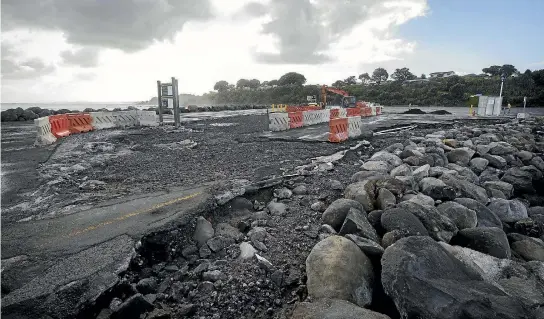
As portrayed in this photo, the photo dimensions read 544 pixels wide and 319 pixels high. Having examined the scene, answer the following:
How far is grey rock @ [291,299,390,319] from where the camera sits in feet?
7.83

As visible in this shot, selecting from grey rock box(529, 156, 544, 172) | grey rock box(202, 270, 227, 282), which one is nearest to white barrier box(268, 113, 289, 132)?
grey rock box(529, 156, 544, 172)

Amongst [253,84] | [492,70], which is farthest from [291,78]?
[492,70]

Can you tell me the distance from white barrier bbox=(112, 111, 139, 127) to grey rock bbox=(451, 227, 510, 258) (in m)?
16.9

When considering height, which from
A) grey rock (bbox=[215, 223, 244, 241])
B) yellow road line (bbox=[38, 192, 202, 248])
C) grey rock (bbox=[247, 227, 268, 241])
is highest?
yellow road line (bbox=[38, 192, 202, 248])

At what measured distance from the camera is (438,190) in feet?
17.8

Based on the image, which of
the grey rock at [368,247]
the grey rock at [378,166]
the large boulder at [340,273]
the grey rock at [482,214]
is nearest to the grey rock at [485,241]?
the grey rock at [482,214]

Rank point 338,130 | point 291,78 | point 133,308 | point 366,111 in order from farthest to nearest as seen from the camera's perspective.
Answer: point 291,78
point 366,111
point 338,130
point 133,308

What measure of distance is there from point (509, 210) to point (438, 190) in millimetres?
1527

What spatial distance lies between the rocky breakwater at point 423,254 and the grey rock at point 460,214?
0.05 ft

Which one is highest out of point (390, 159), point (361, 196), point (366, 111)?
point (366, 111)

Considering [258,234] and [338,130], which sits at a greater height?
[338,130]

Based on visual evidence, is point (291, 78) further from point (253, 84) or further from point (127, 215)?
point (127, 215)

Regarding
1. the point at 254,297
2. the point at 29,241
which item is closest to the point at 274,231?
the point at 254,297

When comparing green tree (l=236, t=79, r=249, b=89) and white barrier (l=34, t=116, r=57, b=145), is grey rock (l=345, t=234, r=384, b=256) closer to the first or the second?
white barrier (l=34, t=116, r=57, b=145)
